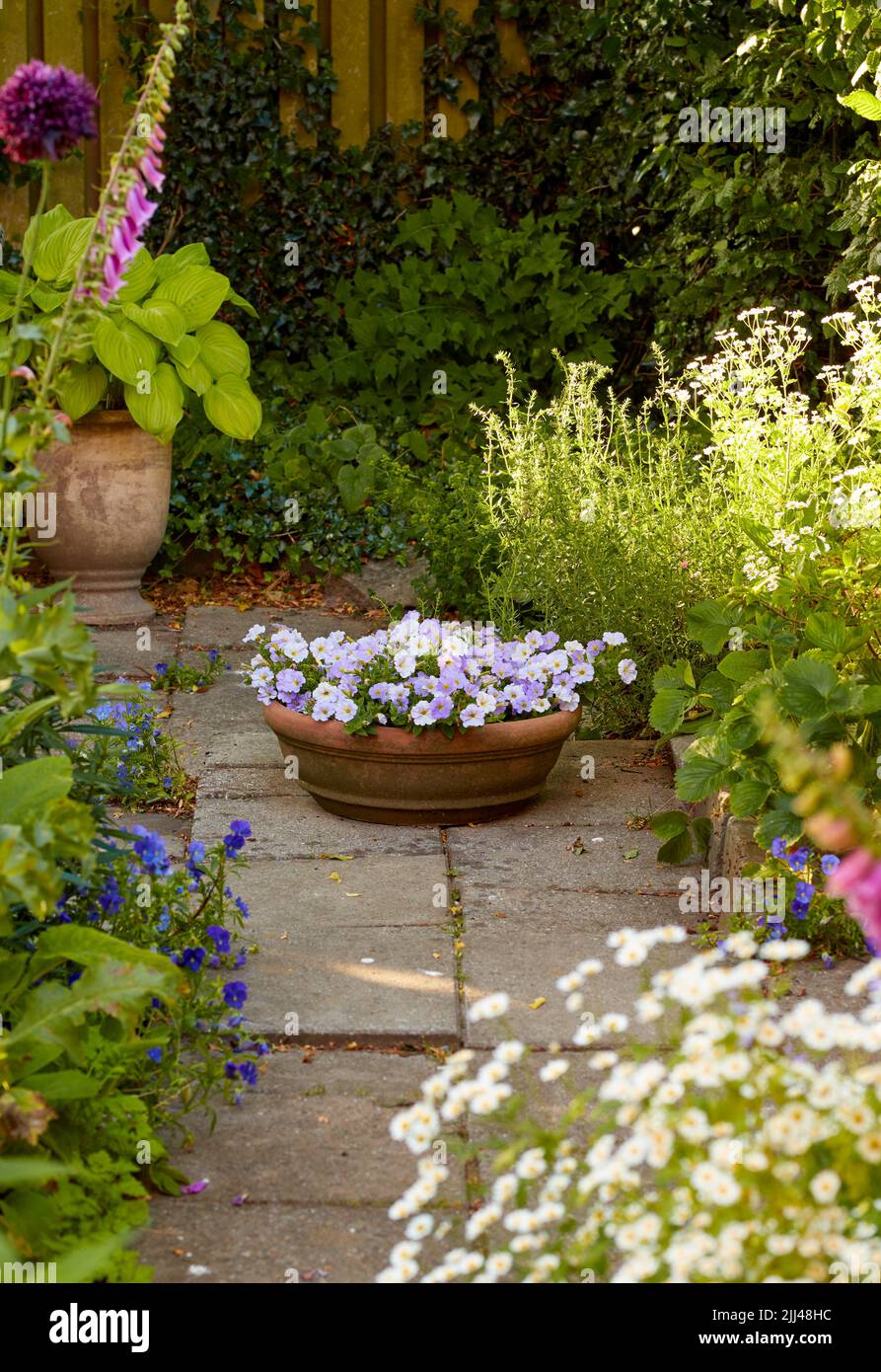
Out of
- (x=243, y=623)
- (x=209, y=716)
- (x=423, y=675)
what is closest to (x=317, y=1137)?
(x=423, y=675)

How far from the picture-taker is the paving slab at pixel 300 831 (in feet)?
11.3

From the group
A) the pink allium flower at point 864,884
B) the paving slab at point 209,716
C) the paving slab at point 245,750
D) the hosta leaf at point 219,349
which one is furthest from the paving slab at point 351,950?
the hosta leaf at point 219,349

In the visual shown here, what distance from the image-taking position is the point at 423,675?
3533 millimetres

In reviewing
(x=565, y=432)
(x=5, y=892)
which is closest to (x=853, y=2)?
(x=565, y=432)

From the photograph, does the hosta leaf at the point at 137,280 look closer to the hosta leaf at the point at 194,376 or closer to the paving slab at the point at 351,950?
the hosta leaf at the point at 194,376

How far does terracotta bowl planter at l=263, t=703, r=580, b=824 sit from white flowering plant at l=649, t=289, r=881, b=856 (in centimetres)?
34

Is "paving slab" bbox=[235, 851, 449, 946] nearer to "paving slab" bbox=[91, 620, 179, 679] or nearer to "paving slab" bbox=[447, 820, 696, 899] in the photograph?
"paving slab" bbox=[447, 820, 696, 899]

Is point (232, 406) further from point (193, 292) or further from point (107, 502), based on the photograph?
point (107, 502)

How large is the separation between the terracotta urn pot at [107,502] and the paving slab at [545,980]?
3.11 metres

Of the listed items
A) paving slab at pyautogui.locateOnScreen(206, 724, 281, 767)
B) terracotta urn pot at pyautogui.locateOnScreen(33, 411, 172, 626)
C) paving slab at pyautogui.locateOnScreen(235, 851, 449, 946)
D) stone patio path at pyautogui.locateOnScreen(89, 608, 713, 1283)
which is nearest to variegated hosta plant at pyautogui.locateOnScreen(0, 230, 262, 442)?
terracotta urn pot at pyautogui.locateOnScreen(33, 411, 172, 626)

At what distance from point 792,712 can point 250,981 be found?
111 cm

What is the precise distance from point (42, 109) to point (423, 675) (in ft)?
6.29

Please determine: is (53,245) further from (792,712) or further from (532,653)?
(792,712)
